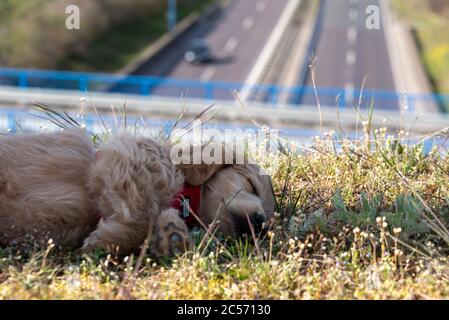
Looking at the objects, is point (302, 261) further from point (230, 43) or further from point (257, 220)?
point (230, 43)

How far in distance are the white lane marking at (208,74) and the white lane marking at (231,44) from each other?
4.11m

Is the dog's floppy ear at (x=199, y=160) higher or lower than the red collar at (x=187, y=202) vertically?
higher

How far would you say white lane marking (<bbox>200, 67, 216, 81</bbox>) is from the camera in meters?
48.8

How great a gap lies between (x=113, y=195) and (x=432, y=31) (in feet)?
184

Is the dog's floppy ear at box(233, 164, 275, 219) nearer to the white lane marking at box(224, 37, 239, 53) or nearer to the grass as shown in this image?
the grass

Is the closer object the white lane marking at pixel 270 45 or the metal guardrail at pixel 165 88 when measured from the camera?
the metal guardrail at pixel 165 88

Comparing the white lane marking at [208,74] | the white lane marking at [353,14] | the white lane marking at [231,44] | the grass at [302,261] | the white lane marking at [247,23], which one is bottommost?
the grass at [302,261]

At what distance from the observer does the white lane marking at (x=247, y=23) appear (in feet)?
200

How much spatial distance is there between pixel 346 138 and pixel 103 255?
2.57 meters

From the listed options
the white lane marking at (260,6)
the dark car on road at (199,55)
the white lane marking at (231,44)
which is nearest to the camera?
the dark car on road at (199,55)

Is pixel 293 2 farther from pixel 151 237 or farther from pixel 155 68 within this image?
pixel 151 237

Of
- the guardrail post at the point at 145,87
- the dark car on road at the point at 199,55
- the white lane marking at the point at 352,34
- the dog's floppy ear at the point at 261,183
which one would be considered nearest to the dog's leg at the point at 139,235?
the dog's floppy ear at the point at 261,183

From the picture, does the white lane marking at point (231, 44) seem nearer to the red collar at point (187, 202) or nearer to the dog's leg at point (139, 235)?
the red collar at point (187, 202)

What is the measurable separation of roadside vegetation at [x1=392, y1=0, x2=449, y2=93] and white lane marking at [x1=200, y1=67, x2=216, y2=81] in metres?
13.9
